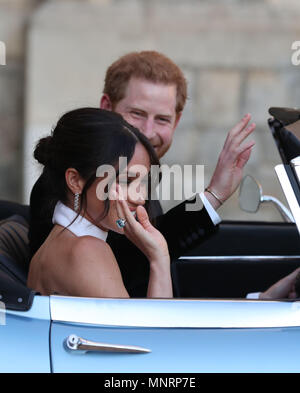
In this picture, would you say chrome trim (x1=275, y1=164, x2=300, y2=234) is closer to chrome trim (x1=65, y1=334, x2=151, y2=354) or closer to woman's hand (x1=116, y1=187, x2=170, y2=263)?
woman's hand (x1=116, y1=187, x2=170, y2=263)

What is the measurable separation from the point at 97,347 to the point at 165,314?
18cm

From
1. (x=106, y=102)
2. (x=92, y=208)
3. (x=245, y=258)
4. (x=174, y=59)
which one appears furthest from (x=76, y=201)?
(x=174, y=59)

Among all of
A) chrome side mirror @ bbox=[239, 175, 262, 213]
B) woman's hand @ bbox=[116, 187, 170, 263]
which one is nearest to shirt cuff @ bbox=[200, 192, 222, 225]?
chrome side mirror @ bbox=[239, 175, 262, 213]

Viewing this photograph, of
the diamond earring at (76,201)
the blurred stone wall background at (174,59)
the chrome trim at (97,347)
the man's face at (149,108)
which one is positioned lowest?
the chrome trim at (97,347)

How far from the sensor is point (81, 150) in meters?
2.04

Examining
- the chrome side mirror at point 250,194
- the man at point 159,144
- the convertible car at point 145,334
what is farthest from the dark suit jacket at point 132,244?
the convertible car at point 145,334

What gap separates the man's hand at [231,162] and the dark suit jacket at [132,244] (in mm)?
100

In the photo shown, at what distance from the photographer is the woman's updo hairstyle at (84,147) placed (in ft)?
6.61

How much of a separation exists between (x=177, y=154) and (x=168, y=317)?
4526 millimetres

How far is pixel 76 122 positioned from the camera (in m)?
2.08

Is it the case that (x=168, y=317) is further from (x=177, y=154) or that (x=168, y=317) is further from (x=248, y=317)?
(x=177, y=154)

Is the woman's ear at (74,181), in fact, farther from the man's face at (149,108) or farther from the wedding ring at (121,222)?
the man's face at (149,108)

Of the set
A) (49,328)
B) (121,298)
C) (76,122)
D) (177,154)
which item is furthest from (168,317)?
(177,154)

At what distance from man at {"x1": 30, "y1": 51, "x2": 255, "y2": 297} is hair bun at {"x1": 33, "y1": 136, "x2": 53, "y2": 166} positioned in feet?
0.20
